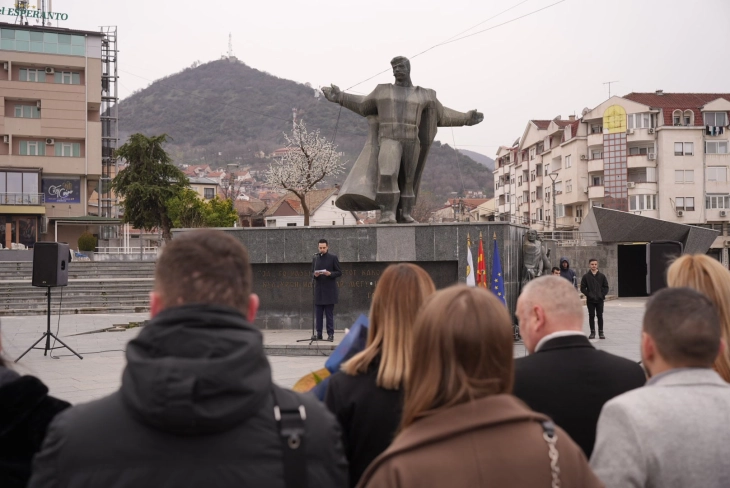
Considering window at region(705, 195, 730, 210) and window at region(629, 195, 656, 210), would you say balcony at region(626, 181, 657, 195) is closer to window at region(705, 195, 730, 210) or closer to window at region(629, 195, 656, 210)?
window at region(629, 195, 656, 210)

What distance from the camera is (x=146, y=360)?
77.4 inches

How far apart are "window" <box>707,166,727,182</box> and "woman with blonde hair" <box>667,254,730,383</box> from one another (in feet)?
240

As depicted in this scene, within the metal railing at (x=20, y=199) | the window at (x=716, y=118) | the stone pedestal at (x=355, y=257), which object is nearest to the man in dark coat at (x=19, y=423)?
the stone pedestal at (x=355, y=257)

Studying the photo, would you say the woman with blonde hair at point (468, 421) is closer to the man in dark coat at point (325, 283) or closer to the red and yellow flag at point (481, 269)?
the man in dark coat at point (325, 283)

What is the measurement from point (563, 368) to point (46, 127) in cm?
6429

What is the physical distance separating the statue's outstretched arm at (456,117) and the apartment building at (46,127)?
167 feet


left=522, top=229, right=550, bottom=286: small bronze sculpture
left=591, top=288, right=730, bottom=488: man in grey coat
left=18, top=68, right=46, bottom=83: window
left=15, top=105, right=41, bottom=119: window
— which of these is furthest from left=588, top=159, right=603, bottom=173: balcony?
left=591, top=288, right=730, bottom=488: man in grey coat

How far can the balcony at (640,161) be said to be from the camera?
71.0 meters

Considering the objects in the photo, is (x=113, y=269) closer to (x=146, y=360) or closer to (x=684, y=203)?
(x=146, y=360)

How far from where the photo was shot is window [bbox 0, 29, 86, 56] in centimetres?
6141

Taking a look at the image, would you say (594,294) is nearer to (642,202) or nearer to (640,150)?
(642,202)

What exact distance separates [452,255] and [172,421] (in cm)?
1340

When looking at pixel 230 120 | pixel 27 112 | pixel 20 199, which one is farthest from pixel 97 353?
pixel 230 120

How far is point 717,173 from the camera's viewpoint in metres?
70.9
